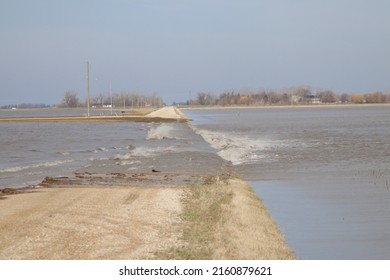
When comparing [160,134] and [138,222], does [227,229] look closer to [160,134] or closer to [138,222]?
[138,222]

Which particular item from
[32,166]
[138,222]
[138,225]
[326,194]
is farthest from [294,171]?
[138,225]

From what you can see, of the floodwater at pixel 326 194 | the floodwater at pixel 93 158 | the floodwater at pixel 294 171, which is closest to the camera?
the floodwater at pixel 326 194

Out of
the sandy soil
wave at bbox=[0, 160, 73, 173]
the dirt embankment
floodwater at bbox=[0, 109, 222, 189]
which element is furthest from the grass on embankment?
wave at bbox=[0, 160, 73, 173]

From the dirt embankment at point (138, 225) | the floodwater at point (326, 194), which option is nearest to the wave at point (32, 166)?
the floodwater at point (326, 194)

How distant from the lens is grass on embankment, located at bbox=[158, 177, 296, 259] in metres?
11.2

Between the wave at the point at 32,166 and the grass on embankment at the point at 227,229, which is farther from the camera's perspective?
the wave at the point at 32,166

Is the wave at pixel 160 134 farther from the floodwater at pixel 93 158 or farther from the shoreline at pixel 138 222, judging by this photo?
the shoreline at pixel 138 222

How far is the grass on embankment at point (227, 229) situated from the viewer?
11.2 metres

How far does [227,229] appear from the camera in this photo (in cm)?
1311

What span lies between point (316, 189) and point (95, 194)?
7.42 meters

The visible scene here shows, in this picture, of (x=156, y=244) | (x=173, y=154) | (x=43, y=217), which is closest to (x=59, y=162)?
(x=173, y=154)

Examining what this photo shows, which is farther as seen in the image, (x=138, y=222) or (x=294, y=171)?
(x=294, y=171)

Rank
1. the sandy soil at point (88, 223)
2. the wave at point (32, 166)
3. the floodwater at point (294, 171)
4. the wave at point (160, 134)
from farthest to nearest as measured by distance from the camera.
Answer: the wave at point (160, 134)
the wave at point (32, 166)
the floodwater at point (294, 171)
the sandy soil at point (88, 223)

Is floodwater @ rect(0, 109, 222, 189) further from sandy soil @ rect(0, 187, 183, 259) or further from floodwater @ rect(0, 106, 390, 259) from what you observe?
sandy soil @ rect(0, 187, 183, 259)
